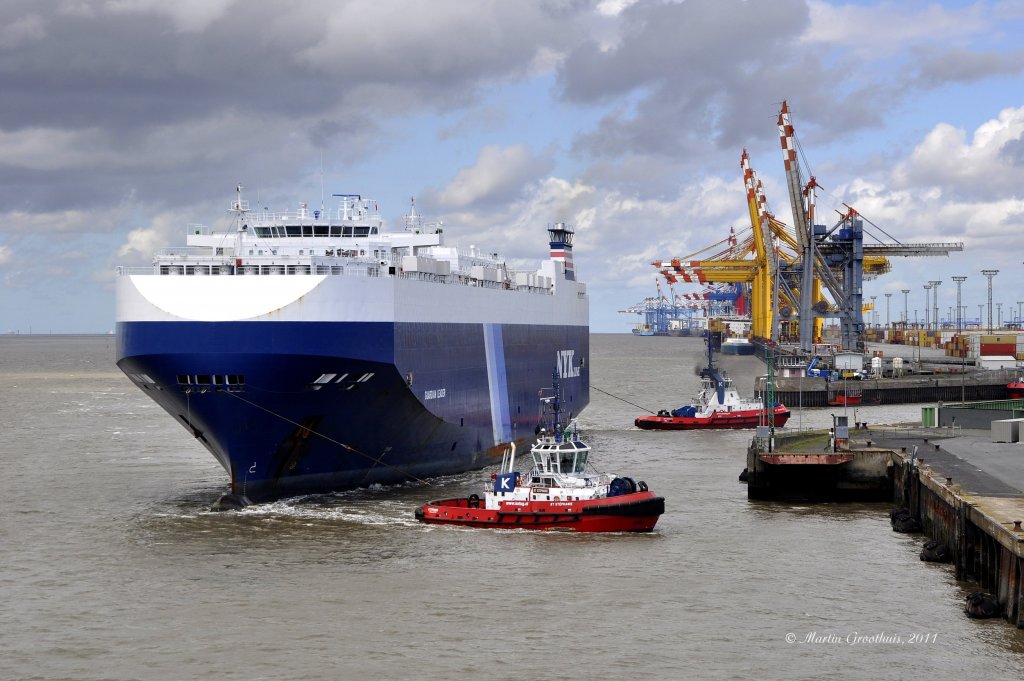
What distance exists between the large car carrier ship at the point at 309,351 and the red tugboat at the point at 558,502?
4.07 meters

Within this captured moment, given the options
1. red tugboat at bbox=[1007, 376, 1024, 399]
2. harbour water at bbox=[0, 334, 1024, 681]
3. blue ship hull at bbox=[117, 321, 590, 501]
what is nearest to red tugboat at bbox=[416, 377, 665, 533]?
harbour water at bbox=[0, 334, 1024, 681]

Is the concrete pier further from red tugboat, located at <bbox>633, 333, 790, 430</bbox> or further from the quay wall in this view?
red tugboat, located at <bbox>633, 333, 790, 430</bbox>

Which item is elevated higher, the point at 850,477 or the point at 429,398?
the point at 429,398

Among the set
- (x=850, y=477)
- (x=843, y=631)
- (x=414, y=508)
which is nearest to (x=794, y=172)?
(x=850, y=477)

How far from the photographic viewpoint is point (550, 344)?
187 ft

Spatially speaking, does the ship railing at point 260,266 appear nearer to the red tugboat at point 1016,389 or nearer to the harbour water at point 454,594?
the harbour water at point 454,594

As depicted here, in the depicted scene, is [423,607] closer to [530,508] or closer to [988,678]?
[530,508]

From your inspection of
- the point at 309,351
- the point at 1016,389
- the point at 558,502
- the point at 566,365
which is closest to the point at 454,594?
the point at 558,502

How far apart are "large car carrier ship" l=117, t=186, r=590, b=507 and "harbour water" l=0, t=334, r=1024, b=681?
1557mm

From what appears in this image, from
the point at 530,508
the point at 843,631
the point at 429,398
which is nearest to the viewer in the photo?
the point at 843,631

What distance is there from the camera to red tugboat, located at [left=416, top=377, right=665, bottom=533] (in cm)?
3428

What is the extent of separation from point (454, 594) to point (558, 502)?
24.9ft

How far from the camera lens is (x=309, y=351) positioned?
3484 centimetres

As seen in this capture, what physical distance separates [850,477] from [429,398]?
13969 millimetres
